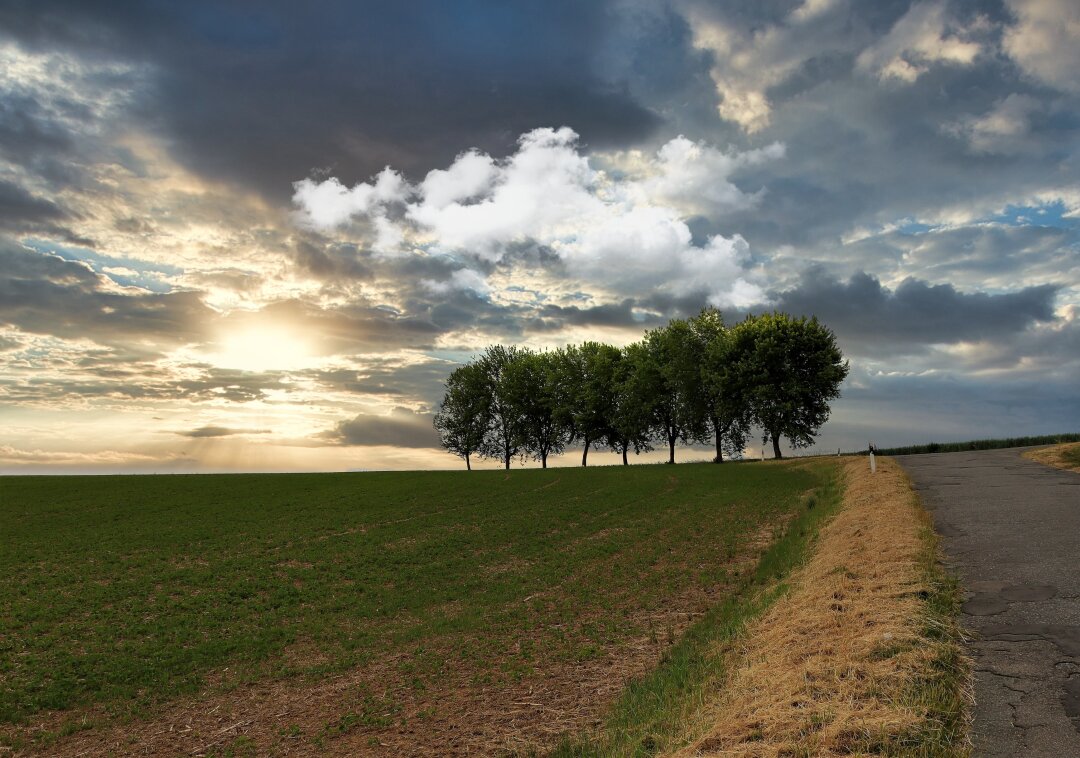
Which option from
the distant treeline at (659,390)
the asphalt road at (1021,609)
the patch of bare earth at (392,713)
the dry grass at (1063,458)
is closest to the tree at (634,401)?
the distant treeline at (659,390)

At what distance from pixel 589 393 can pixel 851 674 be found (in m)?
72.0

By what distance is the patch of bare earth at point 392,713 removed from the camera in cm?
1099

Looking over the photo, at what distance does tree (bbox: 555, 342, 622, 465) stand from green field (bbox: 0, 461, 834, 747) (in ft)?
123

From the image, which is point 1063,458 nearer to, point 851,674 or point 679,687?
point 679,687

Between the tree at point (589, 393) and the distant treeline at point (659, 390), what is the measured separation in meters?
0.15

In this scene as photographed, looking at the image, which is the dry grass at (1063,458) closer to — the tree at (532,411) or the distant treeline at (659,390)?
the distant treeline at (659,390)

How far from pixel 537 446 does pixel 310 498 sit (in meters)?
45.8

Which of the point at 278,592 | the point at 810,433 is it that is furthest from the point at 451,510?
the point at 810,433

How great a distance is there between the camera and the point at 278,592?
21219 millimetres

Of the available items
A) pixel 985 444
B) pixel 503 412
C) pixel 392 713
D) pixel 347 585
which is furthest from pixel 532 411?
pixel 392 713

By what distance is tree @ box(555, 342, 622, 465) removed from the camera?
80.1 metres

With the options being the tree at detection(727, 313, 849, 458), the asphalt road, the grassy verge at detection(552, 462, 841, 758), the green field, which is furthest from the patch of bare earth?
the tree at detection(727, 313, 849, 458)

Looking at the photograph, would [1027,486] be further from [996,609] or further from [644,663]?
[644,663]

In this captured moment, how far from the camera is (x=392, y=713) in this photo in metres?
12.2
